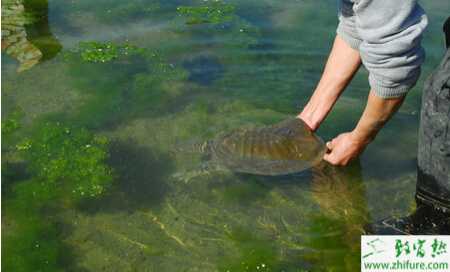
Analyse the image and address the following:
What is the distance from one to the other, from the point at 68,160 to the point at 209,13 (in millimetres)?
2173

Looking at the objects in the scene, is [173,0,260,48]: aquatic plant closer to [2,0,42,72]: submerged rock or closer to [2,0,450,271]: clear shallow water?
[2,0,450,271]: clear shallow water

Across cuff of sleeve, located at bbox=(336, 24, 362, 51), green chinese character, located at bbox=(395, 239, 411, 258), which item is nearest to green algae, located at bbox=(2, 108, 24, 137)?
cuff of sleeve, located at bbox=(336, 24, 362, 51)

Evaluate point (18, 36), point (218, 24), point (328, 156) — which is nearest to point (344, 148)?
point (328, 156)

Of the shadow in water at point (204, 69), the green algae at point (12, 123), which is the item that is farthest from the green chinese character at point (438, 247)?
the green algae at point (12, 123)

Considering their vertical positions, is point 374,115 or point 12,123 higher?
point 374,115

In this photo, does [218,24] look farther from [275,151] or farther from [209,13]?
[275,151]

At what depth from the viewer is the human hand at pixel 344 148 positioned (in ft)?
11.8

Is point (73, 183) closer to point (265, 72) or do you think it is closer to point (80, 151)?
point (80, 151)

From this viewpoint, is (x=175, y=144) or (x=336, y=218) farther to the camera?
(x=175, y=144)

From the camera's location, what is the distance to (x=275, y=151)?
146 inches

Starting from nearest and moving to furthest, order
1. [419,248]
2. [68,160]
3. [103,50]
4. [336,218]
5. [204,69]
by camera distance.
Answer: [419,248], [336,218], [68,160], [204,69], [103,50]

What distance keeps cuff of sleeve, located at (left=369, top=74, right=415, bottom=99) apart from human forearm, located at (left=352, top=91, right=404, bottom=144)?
36 millimetres

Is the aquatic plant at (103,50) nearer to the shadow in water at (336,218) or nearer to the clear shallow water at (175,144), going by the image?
the clear shallow water at (175,144)

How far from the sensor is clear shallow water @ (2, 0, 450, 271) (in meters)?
3.28
